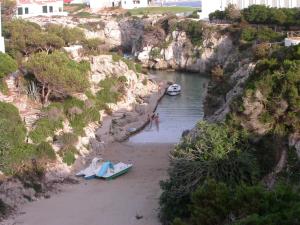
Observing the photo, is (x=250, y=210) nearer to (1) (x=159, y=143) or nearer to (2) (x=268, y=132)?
(2) (x=268, y=132)

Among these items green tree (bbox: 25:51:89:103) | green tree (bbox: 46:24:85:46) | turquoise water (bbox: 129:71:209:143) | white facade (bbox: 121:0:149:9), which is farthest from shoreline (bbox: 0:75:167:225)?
white facade (bbox: 121:0:149:9)

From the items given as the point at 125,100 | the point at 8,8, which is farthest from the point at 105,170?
the point at 8,8

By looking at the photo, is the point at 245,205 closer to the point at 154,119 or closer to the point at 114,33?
the point at 154,119

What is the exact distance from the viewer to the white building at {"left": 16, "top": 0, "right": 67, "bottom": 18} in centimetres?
7381

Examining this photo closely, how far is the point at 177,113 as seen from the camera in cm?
3953

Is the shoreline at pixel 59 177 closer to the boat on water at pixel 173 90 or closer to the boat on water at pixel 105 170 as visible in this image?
the boat on water at pixel 105 170

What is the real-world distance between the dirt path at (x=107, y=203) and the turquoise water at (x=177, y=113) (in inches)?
211

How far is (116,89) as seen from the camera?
4038 centimetres

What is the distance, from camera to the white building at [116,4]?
317ft

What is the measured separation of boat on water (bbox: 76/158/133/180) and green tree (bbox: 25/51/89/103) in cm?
736

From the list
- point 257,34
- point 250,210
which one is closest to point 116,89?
point 257,34

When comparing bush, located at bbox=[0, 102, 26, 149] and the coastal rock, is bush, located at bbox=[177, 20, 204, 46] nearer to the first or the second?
the coastal rock

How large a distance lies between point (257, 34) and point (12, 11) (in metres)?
33.8

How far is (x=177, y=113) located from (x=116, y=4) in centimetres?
6222
